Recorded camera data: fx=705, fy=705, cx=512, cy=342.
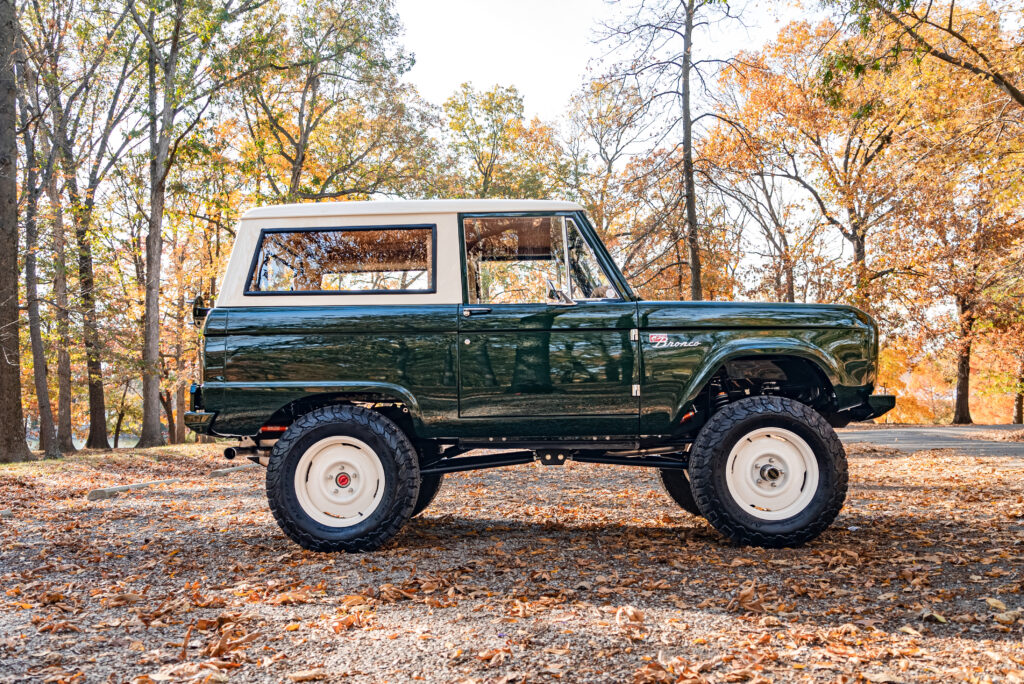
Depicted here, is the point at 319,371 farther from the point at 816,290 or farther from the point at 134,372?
the point at 816,290

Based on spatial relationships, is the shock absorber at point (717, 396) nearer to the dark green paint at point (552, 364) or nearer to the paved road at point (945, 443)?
the dark green paint at point (552, 364)

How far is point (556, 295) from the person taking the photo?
16.7 feet

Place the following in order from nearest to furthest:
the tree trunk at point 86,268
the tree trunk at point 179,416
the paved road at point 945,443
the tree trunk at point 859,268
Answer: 1. the paved road at point 945,443
2. the tree trunk at point 86,268
3. the tree trunk at point 859,268
4. the tree trunk at point 179,416

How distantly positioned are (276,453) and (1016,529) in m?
5.74

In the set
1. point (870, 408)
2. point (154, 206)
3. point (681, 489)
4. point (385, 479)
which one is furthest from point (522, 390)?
point (154, 206)

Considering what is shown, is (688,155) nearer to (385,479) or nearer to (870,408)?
(870,408)

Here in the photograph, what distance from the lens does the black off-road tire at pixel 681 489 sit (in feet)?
20.3

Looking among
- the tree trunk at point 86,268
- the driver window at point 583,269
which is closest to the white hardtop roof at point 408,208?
the driver window at point 583,269

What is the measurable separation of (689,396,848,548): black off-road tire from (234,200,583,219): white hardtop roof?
1935mm

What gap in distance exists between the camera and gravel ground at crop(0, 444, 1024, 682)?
9.48 feet

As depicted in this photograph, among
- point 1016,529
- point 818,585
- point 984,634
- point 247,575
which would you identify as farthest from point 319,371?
point 1016,529

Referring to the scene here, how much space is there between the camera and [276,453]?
4930 mm

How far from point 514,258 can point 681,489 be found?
99.9 inches

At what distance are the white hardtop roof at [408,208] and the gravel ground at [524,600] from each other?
2.47 metres
